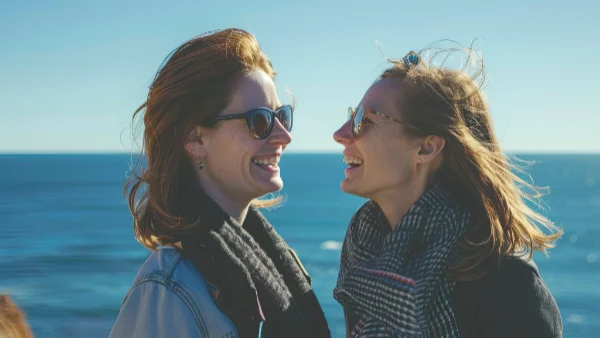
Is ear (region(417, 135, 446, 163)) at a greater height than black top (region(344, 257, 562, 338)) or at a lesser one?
greater

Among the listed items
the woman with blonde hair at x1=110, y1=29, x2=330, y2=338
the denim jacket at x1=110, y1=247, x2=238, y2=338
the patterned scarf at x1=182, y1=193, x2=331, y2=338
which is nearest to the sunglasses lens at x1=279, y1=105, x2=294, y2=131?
the woman with blonde hair at x1=110, y1=29, x2=330, y2=338

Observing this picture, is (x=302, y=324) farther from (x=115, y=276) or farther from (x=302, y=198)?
(x=302, y=198)

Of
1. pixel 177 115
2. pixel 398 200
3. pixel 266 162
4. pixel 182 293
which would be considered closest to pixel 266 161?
pixel 266 162

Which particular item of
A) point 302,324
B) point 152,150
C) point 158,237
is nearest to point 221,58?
point 152,150

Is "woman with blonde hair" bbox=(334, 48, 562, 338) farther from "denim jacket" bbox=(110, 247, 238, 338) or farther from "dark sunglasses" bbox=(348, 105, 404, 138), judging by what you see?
"denim jacket" bbox=(110, 247, 238, 338)

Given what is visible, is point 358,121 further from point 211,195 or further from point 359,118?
point 211,195

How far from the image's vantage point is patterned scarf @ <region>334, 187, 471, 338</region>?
275 centimetres

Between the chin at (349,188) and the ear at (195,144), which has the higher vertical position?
the ear at (195,144)

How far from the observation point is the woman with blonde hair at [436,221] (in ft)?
8.79

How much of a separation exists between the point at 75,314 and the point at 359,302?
12.6 metres

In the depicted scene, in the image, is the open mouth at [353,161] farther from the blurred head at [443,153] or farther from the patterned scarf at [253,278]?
the patterned scarf at [253,278]

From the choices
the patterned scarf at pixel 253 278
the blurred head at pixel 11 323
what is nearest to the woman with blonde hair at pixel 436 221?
the patterned scarf at pixel 253 278

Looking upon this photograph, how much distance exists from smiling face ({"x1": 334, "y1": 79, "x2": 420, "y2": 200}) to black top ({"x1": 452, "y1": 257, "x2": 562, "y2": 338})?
0.63 m

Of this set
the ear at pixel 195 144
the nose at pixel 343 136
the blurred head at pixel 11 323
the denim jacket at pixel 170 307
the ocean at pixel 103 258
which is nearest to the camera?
the blurred head at pixel 11 323
